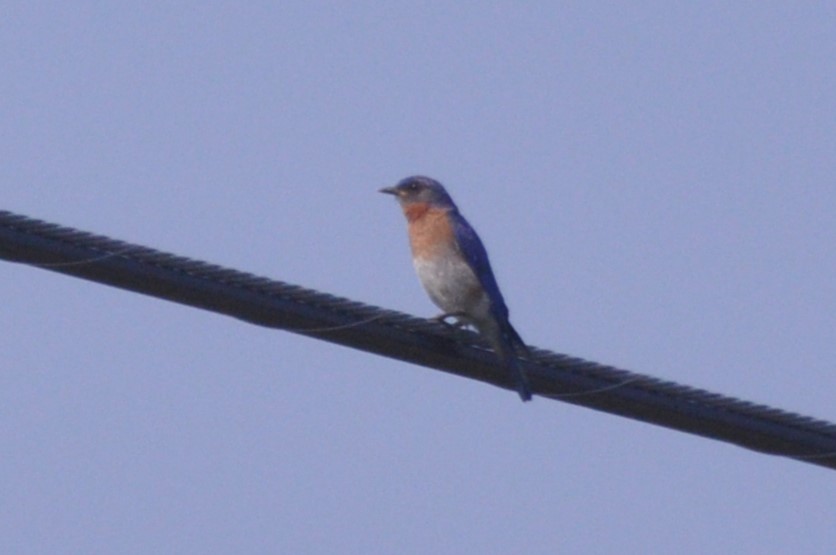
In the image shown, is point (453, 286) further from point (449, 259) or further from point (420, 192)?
point (420, 192)

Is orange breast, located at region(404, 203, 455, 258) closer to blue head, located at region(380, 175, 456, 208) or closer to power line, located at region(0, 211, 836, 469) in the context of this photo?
blue head, located at region(380, 175, 456, 208)

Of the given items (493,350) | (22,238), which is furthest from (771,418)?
(22,238)

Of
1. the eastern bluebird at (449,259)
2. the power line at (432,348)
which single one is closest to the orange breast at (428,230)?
the eastern bluebird at (449,259)

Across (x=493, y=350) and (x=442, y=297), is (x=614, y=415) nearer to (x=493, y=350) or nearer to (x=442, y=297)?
(x=493, y=350)

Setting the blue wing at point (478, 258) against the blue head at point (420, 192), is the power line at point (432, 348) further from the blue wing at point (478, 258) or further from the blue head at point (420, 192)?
the blue head at point (420, 192)

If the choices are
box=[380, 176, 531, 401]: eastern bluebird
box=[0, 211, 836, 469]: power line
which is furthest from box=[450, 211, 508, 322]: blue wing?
box=[0, 211, 836, 469]: power line

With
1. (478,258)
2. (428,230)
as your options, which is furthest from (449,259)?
(428,230)

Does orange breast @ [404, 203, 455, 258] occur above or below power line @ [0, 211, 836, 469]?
above

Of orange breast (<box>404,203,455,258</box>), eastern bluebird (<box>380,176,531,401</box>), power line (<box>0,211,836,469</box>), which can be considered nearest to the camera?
power line (<box>0,211,836,469</box>)
